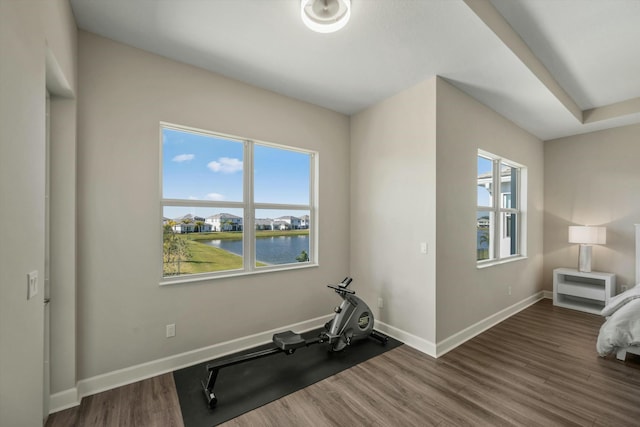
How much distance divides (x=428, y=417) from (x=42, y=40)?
10.4ft

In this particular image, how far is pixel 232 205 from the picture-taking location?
291cm

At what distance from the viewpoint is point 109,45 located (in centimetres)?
224

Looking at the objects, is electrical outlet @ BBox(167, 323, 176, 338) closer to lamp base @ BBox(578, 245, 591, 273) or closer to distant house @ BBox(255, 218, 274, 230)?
distant house @ BBox(255, 218, 274, 230)

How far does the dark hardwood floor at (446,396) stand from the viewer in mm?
1912

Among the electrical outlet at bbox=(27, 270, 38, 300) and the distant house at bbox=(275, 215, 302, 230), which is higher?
the distant house at bbox=(275, 215, 302, 230)

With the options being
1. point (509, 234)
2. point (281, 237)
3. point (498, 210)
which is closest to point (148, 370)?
point (281, 237)

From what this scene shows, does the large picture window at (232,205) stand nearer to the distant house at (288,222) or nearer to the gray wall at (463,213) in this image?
the distant house at (288,222)

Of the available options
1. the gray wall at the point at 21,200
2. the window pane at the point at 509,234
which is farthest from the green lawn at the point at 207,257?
the window pane at the point at 509,234

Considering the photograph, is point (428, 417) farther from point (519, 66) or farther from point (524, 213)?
point (524, 213)

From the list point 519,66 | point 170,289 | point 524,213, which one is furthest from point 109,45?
point 524,213

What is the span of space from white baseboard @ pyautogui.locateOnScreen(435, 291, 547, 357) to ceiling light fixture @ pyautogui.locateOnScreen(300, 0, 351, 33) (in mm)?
2982

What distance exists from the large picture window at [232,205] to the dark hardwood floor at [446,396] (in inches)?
39.3

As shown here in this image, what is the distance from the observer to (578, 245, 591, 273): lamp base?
4.32 m

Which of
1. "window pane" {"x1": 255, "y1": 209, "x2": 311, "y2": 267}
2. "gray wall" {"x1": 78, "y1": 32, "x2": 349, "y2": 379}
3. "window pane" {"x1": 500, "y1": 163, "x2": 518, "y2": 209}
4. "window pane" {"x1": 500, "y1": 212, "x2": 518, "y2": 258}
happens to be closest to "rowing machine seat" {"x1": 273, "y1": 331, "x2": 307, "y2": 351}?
"gray wall" {"x1": 78, "y1": 32, "x2": 349, "y2": 379}
